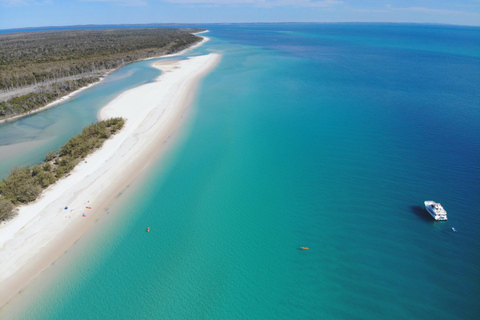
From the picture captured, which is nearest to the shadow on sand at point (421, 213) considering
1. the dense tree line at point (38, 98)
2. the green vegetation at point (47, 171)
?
the green vegetation at point (47, 171)

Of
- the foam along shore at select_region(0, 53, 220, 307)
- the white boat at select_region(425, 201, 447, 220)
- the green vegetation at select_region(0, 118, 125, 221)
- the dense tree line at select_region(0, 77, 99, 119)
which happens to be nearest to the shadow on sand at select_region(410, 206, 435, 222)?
the white boat at select_region(425, 201, 447, 220)

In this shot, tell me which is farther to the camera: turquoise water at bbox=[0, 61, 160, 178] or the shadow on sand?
turquoise water at bbox=[0, 61, 160, 178]

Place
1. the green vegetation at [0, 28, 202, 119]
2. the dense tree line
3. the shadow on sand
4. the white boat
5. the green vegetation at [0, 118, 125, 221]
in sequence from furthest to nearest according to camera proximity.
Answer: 1. the green vegetation at [0, 28, 202, 119]
2. the dense tree line
3. the green vegetation at [0, 118, 125, 221]
4. the shadow on sand
5. the white boat

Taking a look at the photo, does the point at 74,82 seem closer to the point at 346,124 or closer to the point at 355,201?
the point at 346,124

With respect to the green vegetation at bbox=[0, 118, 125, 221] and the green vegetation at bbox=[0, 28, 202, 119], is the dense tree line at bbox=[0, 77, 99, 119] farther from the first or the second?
the green vegetation at bbox=[0, 118, 125, 221]

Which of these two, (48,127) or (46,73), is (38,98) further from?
(46,73)

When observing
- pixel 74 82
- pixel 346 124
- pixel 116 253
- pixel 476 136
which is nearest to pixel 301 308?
pixel 116 253
